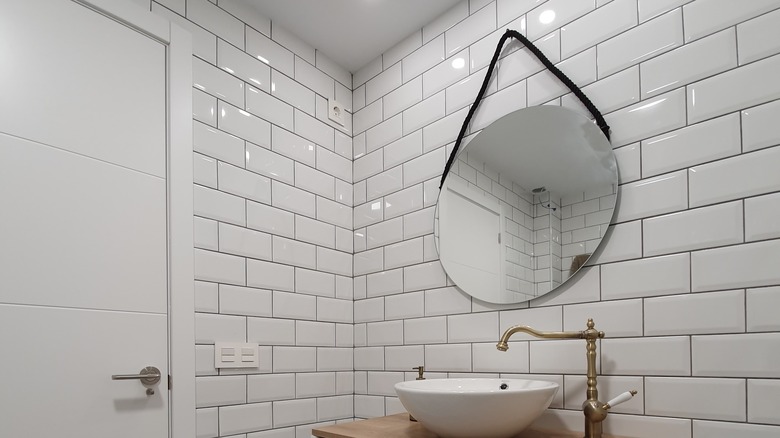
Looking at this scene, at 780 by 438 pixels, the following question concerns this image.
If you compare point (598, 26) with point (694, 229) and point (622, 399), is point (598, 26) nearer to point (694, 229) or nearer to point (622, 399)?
point (694, 229)

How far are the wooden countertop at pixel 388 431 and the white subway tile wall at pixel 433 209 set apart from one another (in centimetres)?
12

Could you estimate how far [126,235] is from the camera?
1.61 metres

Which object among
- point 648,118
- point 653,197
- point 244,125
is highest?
point 244,125

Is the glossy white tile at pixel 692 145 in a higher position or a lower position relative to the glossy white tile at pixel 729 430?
higher

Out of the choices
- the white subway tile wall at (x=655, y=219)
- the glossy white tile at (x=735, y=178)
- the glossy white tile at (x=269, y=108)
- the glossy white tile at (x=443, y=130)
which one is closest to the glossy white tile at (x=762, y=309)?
the white subway tile wall at (x=655, y=219)

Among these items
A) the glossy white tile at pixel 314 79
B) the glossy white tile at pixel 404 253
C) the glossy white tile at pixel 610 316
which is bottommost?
the glossy white tile at pixel 610 316

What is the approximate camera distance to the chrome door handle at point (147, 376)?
5.07 feet

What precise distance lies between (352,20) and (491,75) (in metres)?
0.64

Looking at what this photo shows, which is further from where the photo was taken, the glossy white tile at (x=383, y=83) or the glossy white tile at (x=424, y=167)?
the glossy white tile at (x=383, y=83)

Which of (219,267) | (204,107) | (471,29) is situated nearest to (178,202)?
(219,267)

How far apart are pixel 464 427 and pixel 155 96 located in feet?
4.51

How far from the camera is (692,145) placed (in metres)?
1.40

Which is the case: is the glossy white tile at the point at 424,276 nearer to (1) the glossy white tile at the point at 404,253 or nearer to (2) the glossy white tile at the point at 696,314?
(1) the glossy white tile at the point at 404,253

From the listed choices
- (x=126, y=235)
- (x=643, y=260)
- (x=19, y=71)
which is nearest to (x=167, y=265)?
(x=126, y=235)
